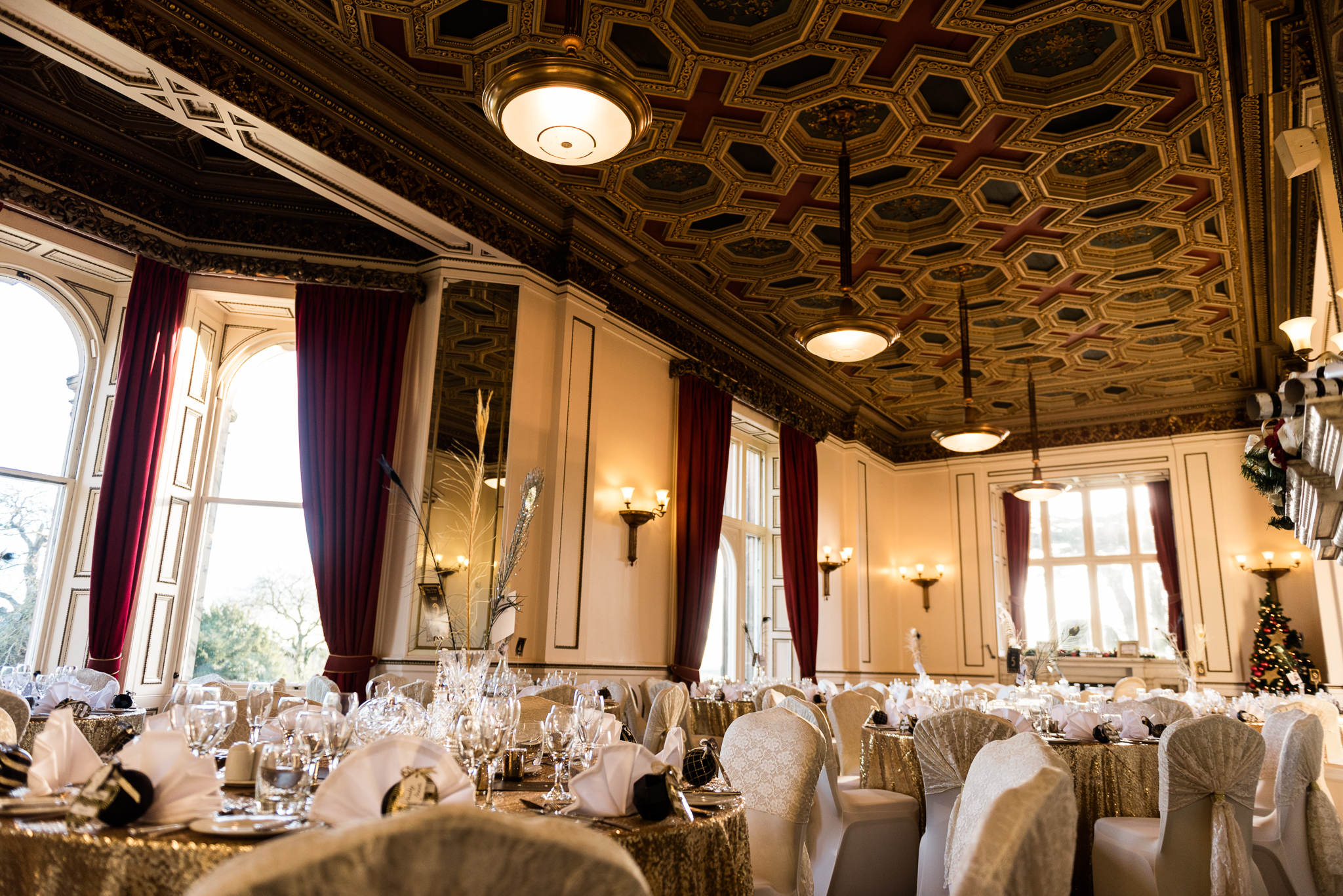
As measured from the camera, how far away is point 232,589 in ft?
20.6

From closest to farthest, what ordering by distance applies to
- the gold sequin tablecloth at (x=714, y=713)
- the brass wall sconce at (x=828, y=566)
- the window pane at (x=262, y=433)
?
the gold sequin tablecloth at (x=714, y=713) → the window pane at (x=262, y=433) → the brass wall sconce at (x=828, y=566)

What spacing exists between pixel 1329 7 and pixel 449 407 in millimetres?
4910

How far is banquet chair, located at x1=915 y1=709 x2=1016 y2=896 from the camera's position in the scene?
3.50 metres

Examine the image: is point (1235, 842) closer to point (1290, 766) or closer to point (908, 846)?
point (1290, 766)

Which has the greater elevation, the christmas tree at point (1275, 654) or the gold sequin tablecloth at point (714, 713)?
the christmas tree at point (1275, 654)

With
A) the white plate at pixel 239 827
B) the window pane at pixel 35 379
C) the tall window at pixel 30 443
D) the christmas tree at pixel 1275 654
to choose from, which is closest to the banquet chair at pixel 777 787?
the white plate at pixel 239 827

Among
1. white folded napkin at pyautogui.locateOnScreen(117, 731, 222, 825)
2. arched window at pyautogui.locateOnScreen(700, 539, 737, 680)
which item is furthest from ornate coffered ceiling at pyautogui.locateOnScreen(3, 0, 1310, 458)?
white folded napkin at pyautogui.locateOnScreen(117, 731, 222, 825)

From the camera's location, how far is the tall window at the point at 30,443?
5.45 metres

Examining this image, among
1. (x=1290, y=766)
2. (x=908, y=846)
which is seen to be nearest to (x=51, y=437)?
(x=908, y=846)

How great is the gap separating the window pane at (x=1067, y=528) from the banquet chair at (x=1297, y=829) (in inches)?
349

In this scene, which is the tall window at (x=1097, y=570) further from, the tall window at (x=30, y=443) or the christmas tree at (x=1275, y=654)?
the tall window at (x=30, y=443)

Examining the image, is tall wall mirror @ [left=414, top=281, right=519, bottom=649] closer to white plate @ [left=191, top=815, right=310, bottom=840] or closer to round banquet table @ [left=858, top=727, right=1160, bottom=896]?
round banquet table @ [left=858, top=727, right=1160, bottom=896]

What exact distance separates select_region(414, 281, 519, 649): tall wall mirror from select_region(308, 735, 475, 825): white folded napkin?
→ 3.93 meters

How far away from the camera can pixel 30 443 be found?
5.64 m
